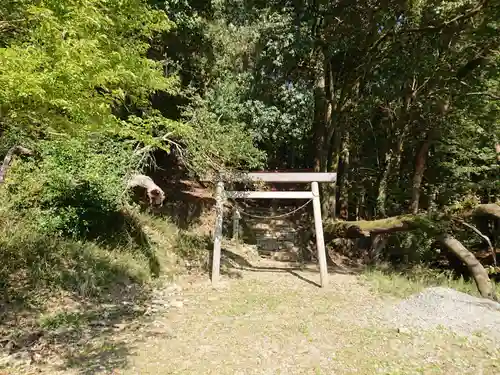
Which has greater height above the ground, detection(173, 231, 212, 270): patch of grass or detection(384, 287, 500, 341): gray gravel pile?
detection(173, 231, 212, 270): patch of grass

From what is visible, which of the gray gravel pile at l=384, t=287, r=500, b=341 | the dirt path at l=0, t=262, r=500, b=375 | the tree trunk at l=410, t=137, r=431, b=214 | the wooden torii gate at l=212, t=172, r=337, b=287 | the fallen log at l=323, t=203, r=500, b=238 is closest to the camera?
the dirt path at l=0, t=262, r=500, b=375

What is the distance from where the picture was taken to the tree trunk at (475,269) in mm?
7320

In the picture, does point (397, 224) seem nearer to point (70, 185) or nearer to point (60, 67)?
point (70, 185)

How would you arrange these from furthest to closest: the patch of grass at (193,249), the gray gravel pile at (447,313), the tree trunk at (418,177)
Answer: the tree trunk at (418,177), the patch of grass at (193,249), the gray gravel pile at (447,313)

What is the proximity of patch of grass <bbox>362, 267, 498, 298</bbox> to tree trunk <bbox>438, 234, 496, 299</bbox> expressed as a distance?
7.8 inches

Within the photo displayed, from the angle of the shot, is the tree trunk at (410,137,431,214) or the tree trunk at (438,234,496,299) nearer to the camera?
the tree trunk at (438,234,496,299)

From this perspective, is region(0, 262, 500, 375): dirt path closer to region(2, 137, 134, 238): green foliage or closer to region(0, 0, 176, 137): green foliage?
region(2, 137, 134, 238): green foliage

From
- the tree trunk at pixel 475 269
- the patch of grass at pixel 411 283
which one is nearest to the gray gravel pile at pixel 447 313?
the patch of grass at pixel 411 283

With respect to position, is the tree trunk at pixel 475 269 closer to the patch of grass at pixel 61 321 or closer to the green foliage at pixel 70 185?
the green foliage at pixel 70 185

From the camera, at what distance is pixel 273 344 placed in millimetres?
4797

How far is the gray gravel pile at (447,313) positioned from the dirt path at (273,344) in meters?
0.25

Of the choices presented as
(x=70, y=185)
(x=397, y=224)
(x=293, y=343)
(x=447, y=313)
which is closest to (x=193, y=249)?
(x=70, y=185)

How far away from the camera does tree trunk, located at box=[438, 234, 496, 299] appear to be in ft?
24.0

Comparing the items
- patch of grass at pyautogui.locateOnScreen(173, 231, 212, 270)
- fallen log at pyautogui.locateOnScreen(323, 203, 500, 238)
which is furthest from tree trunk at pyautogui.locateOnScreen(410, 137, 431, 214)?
patch of grass at pyautogui.locateOnScreen(173, 231, 212, 270)
